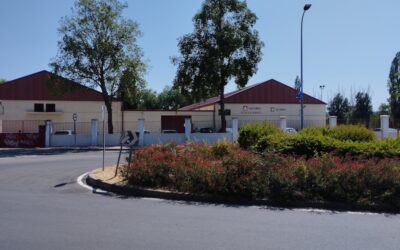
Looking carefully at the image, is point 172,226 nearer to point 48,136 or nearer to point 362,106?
point 48,136

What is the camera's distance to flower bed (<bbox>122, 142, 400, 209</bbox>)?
32.1 feet

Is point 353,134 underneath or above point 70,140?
above

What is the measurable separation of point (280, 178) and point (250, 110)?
Result: 44.4 metres

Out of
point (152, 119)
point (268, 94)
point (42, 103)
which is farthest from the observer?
point (268, 94)

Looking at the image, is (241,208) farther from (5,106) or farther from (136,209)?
(5,106)

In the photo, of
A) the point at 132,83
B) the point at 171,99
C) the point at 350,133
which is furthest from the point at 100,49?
the point at 171,99

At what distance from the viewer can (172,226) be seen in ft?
25.0

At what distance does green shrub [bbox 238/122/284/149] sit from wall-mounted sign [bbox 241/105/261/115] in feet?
118

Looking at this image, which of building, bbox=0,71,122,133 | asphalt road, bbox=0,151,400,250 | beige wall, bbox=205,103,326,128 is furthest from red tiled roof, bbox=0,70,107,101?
asphalt road, bbox=0,151,400,250

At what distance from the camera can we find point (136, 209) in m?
9.30

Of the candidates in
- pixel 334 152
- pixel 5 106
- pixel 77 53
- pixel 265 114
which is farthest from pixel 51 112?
pixel 334 152

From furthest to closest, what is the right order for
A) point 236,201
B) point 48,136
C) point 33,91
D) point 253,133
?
1. point 33,91
2. point 48,136
3. point 253,133
4. point 236,201

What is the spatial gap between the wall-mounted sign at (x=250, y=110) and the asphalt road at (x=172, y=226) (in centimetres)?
A: 4394

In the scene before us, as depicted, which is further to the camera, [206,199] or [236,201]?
[206,199]
